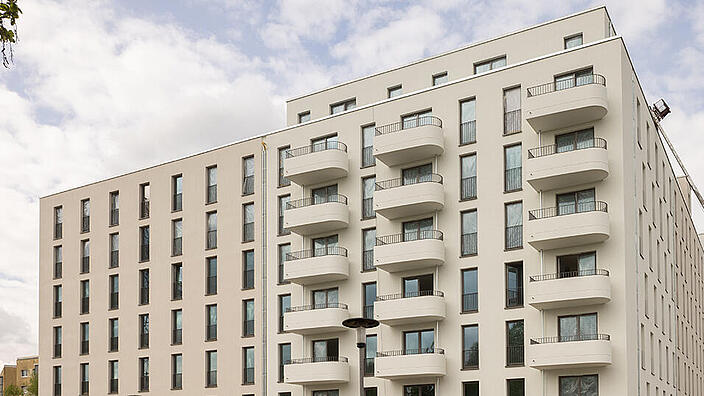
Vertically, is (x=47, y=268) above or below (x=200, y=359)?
above

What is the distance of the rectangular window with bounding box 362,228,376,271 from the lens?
148 feet

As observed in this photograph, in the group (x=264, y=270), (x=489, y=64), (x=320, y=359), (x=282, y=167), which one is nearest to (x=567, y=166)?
(x=489, y=64)

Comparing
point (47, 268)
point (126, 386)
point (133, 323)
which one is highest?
point (47, 268)

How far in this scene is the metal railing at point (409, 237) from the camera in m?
42.8

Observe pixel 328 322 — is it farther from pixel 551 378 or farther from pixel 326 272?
pixel 551 378

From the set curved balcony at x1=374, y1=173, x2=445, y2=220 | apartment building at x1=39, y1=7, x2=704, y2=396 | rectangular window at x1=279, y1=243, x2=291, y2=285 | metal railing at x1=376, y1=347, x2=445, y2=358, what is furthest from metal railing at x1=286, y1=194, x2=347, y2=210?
metal railing at x1=376, y1=347, x2=445, y2=358

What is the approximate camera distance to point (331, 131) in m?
47.9

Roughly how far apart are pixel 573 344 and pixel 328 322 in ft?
40.1

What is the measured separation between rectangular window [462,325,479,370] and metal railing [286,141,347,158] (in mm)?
11065

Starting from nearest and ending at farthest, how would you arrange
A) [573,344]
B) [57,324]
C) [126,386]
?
[573,344] < [126,386] < [57,324]

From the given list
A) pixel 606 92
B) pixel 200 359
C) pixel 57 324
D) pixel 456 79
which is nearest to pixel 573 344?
pixel 606 92

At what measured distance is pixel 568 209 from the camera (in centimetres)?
3941

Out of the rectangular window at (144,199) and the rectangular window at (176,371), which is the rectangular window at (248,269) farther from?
the rectangular window at (144,199)

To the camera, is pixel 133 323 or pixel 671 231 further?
pixel 133 323
